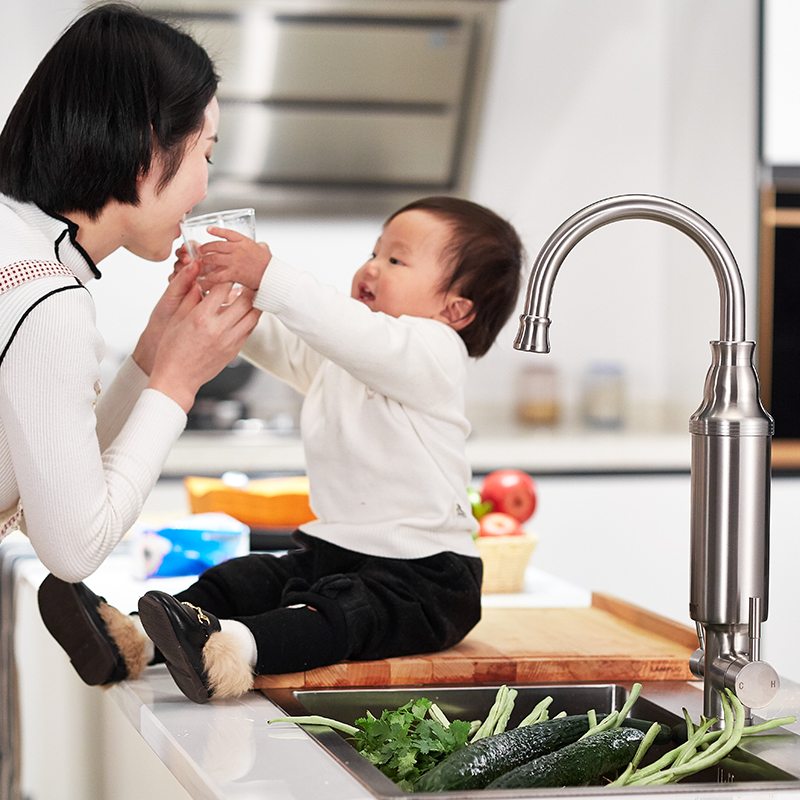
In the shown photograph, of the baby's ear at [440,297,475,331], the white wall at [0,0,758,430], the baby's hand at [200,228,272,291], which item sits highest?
the white wall at [0,0,758,430]

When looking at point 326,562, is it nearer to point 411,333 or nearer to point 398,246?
point 411,333

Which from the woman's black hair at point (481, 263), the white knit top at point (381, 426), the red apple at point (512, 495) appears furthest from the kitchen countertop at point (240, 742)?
the red apple at point (512, 495)

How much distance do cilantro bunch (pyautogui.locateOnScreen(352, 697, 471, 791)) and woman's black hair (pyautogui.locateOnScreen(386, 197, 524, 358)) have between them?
22.9 inches

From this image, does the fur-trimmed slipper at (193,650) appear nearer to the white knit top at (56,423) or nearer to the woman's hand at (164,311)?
the white knit top at (56,423)

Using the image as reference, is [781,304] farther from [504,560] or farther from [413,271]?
[413,271]

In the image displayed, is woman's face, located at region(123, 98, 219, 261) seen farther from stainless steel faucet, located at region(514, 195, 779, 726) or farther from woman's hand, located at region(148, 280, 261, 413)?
stainless steel faucet, located at region(514, 195, 779, 726)

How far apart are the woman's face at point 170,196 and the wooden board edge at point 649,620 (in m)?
0.69

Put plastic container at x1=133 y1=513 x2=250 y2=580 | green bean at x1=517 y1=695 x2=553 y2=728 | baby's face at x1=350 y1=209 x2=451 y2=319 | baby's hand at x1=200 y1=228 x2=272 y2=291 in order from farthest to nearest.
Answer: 1. plastic container at x1=133 y1=513 x2=250 y2=580
2. baby's face at x1=350 y1=209 x2=451 y2=319
3. baby's hand at x1=200 y1=228 x2=272 y2=291
4. green bean at x1=517 y1=695 x2=553 y2=728

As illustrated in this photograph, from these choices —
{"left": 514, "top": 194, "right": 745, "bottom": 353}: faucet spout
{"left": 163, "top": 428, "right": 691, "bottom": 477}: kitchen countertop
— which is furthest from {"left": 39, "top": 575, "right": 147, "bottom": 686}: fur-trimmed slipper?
{"left": 163, "top": 428, "right": 691, "bottom": 477}: kitchen countertop

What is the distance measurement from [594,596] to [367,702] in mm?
447

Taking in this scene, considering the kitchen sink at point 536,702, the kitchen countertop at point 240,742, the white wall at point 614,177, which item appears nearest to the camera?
the kitchen countertop at point 240,742

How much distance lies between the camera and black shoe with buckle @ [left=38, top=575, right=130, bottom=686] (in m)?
1.00

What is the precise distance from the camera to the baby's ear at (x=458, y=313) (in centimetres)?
131

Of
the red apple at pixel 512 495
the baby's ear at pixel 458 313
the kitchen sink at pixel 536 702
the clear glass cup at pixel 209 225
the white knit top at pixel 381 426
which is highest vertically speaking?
Answer: the clear glass cup at pixel 209 225
